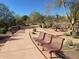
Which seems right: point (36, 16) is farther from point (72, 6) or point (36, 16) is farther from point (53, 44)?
point (53, 44)

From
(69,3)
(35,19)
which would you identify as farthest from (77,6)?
(35,19)

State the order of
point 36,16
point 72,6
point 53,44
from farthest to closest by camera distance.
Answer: point 36,16
point 72,6
point 53,44

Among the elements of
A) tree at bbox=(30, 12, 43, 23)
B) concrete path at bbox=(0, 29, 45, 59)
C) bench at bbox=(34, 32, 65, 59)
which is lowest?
concrete path at bbox=(0, 29, 45, 59)

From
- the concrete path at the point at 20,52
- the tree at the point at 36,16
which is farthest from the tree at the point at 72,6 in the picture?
the tree at the point at 36,16

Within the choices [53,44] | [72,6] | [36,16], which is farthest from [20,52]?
[36,16]

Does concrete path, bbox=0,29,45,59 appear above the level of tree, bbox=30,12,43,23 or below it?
below

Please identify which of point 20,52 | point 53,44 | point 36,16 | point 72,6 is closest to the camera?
point 53,44

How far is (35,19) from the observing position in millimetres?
92812

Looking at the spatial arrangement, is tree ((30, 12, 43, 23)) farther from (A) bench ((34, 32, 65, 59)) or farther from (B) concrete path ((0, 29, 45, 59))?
(A) bench ((34, 32, 65, 59))

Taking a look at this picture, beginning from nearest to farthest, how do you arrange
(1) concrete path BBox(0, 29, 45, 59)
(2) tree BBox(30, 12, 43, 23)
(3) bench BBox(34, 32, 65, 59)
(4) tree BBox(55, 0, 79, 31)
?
1. (3) bench BBox(34, 32, 65, 59)
2. (1) concrete path BBox(0, 29, 45, 59)
3. (4) tree BBox(55, 0, 79, 31)
4. (2) tree BBox(30, 12, 43, 23)

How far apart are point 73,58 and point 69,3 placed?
676 inches

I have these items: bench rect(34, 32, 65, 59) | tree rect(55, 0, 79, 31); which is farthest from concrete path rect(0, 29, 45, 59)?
tree rect(55, 0, 79, 31)

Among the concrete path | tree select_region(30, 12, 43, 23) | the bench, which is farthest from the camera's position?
tree select_region(30, 12, 43, 23)

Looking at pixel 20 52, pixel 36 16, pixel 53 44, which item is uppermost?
pixel 36 16
